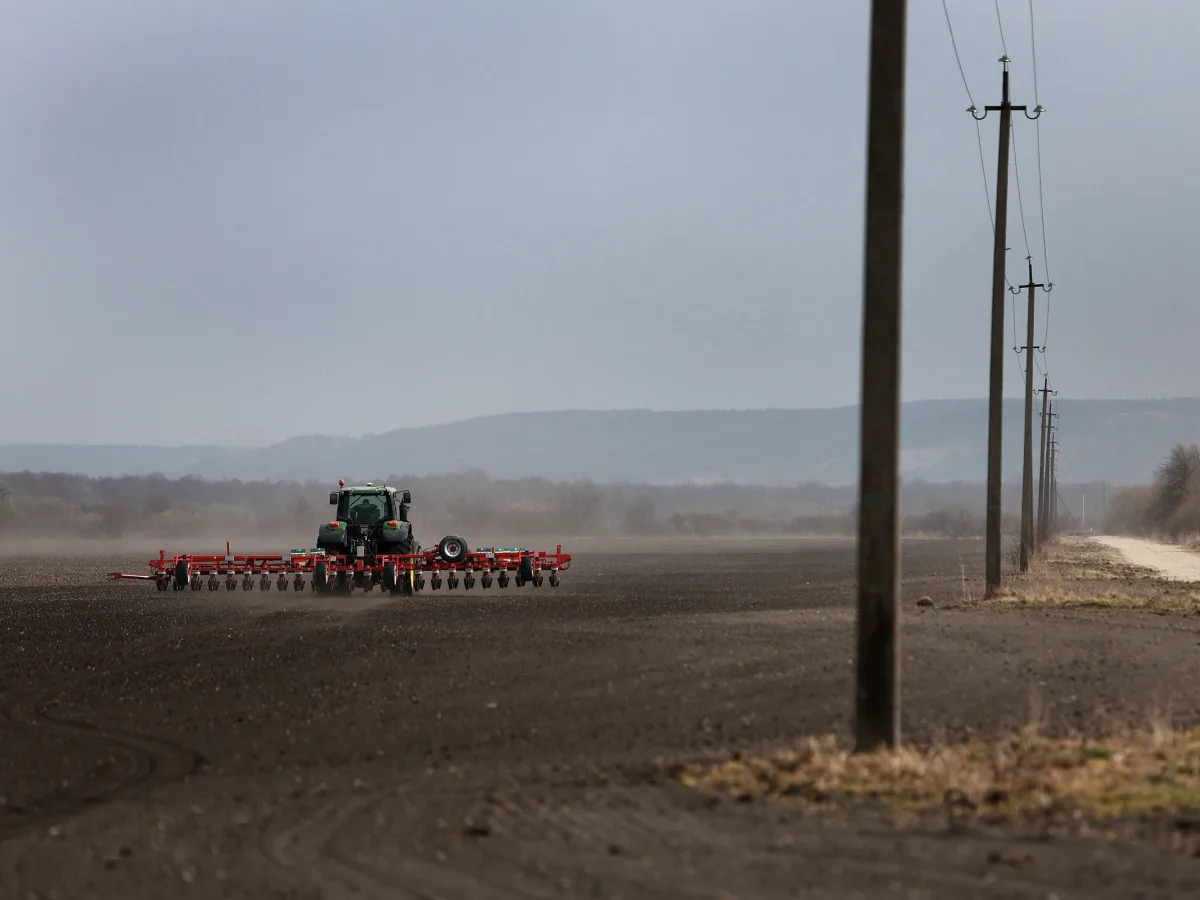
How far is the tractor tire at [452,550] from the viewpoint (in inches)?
1595

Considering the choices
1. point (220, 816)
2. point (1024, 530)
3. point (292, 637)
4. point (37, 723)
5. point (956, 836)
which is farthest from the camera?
point (1024, 530)

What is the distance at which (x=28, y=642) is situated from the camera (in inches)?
1039

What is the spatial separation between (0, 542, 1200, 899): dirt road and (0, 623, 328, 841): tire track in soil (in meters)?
0.05

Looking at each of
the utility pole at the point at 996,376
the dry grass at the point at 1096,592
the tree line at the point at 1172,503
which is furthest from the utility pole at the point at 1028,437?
the tree line at the point at 1172,503

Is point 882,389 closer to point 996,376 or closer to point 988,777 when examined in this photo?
point 988,777

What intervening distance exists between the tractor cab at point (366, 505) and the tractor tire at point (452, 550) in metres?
1.98

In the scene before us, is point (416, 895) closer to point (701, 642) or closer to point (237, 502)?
point (701, 642)

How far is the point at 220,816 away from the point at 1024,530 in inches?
1957

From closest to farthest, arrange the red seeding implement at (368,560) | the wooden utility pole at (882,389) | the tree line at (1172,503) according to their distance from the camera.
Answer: the wooden utility pole at (882,389)
the red seeding implement at (368,560)
the tree line at (1172,503)

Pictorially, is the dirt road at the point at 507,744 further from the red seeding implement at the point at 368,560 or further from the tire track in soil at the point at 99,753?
the red seeding implement at the point at 368,560

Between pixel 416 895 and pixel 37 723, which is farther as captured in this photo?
pixel 37 723

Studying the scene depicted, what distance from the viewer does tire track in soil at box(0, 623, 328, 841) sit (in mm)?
11656

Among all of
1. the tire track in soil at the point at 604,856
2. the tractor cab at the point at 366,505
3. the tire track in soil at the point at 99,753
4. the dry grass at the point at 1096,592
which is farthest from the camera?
the tractor cab at the point at 366,505

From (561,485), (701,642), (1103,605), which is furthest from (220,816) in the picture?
(561,485)
